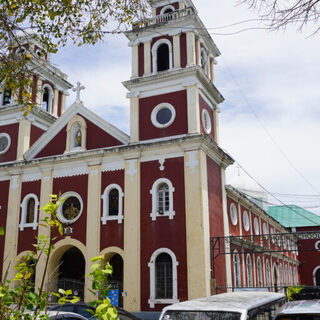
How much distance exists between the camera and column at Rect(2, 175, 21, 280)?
21586mm

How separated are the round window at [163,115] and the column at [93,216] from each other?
3.70 metres

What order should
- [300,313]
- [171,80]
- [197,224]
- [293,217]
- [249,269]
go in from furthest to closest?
[293,217] < [249,269] < [171,80] < [197,224] < [300,313]

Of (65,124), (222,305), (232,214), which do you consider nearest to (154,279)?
(232,214)

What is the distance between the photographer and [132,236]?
19141 millimetres

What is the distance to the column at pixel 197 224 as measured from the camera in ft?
57.4

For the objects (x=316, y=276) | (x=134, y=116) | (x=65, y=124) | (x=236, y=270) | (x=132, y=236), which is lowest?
(x=316, y=276)

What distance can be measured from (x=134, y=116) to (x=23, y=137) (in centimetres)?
691

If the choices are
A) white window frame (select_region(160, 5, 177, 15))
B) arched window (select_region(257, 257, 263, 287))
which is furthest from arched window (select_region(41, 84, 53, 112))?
arched window (select_region(257, 257, 263, 287))

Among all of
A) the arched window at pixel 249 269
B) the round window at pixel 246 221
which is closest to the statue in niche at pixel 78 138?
the round window at pixel 246 221

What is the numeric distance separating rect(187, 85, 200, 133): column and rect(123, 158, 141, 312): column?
3139 millimetres

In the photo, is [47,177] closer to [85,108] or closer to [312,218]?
[85,108]

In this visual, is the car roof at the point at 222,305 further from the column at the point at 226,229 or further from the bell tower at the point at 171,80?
the bell tower at the point at 171,80

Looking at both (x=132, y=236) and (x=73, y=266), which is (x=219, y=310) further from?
(x=73, y=266)

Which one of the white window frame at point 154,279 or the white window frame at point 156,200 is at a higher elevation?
the white window frame at point 156,200
